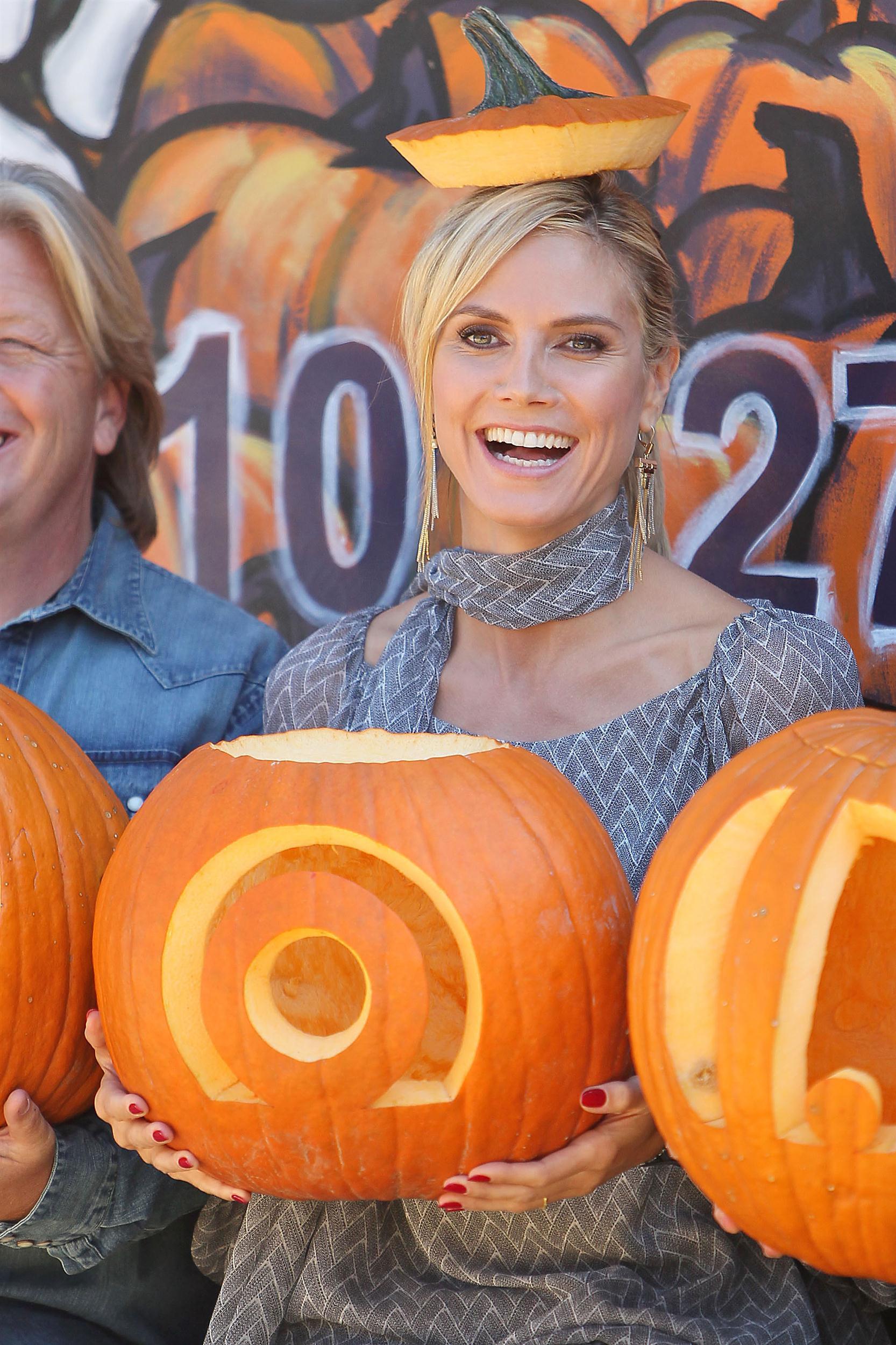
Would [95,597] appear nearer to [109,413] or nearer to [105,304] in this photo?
[109,413]

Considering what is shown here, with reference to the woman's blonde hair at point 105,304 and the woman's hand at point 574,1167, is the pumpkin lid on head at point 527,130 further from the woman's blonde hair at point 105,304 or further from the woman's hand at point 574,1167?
the woman's hand at point 574,1167

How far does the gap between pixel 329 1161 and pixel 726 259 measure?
2.41 m

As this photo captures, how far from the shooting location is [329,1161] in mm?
1613

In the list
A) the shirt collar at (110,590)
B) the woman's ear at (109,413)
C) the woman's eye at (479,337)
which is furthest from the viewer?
the woman's ear at (109,413)

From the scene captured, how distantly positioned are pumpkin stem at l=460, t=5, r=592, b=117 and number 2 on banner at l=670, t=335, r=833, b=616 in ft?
3.75

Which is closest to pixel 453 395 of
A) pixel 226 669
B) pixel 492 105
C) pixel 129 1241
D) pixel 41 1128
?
pixel 492 105

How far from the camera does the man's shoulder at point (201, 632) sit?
8.88ft

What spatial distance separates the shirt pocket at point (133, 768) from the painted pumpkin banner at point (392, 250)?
1.30 m

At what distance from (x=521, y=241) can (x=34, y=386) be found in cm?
101

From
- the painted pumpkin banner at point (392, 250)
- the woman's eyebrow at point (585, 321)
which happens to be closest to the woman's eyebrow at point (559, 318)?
the woman's eyebrow at point (585, 321)

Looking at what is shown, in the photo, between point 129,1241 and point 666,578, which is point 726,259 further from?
point 129,1241

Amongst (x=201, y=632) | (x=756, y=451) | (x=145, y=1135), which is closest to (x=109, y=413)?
(x=201, y=632)

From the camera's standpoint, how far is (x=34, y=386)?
2590 millimetres

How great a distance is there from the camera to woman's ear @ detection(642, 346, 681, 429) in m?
2.43
